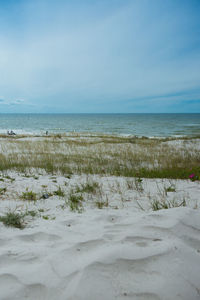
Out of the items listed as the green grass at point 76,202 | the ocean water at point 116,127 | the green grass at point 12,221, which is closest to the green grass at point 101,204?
the green grass at point 76,202

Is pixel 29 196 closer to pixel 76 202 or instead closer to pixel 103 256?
pixel 76 202

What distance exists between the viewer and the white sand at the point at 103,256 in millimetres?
1688

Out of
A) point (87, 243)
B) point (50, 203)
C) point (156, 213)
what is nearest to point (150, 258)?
point (87, 243)

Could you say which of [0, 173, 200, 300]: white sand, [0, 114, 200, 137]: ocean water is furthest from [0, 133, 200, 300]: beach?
[0, 114, 200, 137]: ocean water

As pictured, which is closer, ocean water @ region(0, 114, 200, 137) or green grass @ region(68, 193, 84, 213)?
green grass @ region(68, 193, 84, 213)

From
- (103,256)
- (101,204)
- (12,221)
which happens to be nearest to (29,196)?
(12,221)

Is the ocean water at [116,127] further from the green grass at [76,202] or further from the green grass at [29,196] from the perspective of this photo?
the green grass at [29,196]

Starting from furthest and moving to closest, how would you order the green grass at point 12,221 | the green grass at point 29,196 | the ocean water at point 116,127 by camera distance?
1. the ocean water at point 116,127
2. the green grass at point 29,196
3. the green grass at point 12,221

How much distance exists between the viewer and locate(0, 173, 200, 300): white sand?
169 centimetres

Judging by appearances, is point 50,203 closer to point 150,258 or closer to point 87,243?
point 87,243

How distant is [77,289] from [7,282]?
0.72 metres

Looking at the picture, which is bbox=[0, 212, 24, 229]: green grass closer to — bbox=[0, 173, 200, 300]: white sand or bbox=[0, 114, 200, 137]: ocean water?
bbox=[0, 173, 200, 300]: white sand

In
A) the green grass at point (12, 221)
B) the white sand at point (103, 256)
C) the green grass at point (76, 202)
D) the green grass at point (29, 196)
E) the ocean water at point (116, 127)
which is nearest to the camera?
the white sand at point (103, 256)

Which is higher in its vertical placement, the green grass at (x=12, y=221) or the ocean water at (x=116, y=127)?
the ocean water at (x=116, y=127)
